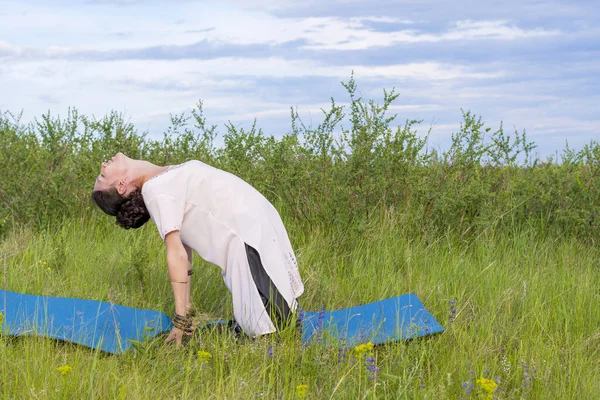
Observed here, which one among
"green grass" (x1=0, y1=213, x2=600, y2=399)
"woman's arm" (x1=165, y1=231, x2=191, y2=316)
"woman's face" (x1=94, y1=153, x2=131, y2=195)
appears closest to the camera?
"green grass" (x1=0, y1=213, x2=600, y2=399)

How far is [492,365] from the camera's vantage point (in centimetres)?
356

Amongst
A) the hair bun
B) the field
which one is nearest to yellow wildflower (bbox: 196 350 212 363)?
the field

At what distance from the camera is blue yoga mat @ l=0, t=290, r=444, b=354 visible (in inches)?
149

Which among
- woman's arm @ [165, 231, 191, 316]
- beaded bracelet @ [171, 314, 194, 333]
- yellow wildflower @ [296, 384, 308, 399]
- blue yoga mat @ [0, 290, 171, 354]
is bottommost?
blue yoga mat @ [0, 290, 171, 354]

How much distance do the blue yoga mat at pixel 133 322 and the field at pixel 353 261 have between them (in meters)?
0.11

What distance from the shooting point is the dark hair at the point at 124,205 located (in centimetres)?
397

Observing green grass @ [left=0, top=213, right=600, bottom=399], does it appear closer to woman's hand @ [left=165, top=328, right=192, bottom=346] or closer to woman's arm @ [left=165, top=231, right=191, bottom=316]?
woman's hand @ [left=165, top=328, right=192, bottom=346]

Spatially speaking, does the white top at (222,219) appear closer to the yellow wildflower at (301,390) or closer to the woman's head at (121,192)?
the woman's head at (121,192)

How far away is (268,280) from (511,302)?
1724 mm

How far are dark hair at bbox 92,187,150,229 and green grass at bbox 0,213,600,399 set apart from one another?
776 mm

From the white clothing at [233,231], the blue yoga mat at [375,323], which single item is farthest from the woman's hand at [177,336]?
the blue yoga mat at [375,323]

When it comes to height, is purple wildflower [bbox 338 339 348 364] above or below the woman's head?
below

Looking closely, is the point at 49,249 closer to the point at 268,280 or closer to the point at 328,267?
the point at 328,267

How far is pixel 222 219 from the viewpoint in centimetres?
381
